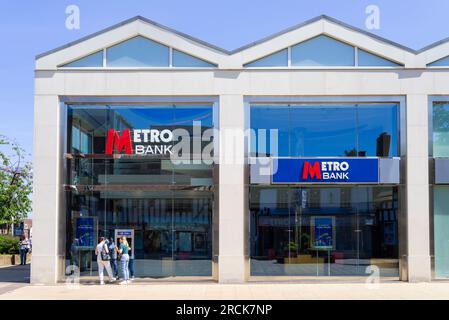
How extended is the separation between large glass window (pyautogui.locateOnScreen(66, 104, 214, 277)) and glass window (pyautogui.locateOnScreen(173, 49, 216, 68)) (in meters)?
1.48

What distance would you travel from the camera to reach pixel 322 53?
885 inches

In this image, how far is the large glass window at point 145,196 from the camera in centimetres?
2211

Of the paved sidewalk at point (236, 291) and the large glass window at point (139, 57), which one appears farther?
the large glass window at point (139, 57)

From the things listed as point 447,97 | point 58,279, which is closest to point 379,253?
point 447,97

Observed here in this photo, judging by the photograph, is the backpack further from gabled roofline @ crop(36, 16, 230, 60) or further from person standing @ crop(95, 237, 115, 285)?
gabled roofline @ crop(36, 16, 230, 60)


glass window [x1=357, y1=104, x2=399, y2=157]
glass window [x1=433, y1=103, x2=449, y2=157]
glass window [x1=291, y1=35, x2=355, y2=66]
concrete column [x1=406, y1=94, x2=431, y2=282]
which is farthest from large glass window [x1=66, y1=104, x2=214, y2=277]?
glass window [x1=433, y1=103, x2=449, y2=157]

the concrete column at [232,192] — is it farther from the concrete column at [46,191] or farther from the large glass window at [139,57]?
the concrete column at [46,191]

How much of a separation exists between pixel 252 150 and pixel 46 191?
7502mm

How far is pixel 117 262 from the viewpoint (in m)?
22.1

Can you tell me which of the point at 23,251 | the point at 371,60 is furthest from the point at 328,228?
the point at 23,251

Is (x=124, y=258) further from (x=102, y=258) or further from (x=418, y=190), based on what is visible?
(x=418, y=190)

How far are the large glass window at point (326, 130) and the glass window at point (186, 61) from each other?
7.73ft

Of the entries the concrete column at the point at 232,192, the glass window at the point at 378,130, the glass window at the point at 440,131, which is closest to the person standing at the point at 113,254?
the concrete column at the point at 232,192

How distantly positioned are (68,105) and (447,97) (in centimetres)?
1382
